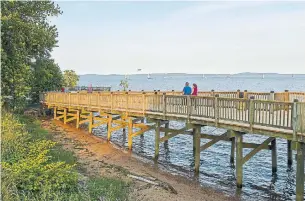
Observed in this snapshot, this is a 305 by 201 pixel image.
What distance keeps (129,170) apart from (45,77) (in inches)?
898

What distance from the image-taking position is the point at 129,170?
16.5 m

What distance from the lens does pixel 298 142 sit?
473 inches

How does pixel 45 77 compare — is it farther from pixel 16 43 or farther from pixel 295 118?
pixel 295 118

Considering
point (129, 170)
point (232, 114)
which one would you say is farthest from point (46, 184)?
point (232, 114)

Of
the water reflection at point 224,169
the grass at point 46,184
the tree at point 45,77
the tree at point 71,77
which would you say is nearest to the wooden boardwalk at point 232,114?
the water reflection at point 224,169

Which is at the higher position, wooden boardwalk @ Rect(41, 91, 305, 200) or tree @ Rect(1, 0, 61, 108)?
tree @ Rect(1, 0, 61, 108)

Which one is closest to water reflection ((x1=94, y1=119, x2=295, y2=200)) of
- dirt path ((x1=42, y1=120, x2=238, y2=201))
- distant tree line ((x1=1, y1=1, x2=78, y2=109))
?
dirt path ((x1=42, y1=120, x2=238, y2=201))

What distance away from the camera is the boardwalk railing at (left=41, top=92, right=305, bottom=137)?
12.3m

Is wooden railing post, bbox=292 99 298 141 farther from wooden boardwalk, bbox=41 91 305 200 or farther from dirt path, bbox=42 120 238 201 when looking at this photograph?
dirt path, bbox=42 120 238 201

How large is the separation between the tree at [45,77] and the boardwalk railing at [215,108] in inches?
426

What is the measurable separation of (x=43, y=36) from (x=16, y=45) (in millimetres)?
3791

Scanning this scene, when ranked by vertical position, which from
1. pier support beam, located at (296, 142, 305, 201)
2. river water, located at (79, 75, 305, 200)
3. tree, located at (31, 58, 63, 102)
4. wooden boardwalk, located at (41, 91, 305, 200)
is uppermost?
tree, located at (31, 58, 63, 102)

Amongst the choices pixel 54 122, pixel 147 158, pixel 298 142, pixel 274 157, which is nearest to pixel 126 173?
pixel 147 158

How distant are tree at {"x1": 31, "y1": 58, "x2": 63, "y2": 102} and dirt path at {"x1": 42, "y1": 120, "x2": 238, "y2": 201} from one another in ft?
37.1
